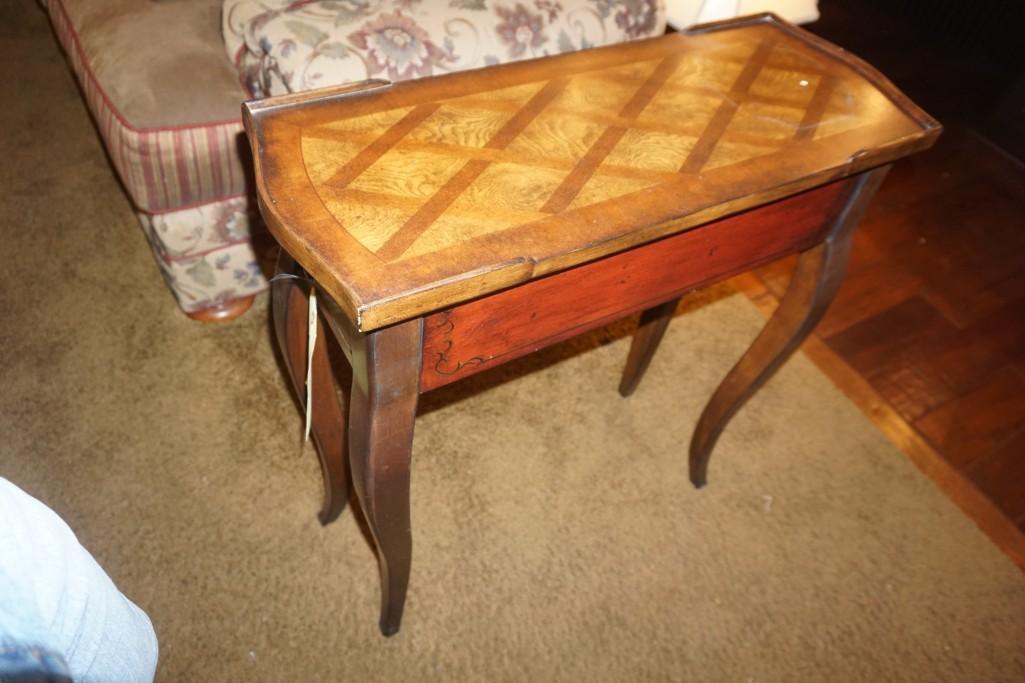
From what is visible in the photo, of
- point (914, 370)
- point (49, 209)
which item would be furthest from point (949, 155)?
point (49, 209)

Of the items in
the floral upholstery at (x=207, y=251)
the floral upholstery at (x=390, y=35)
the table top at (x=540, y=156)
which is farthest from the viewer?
the floral upholstery at (x=207, y=251)

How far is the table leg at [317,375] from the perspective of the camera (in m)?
0.80

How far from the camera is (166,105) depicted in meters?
1.10

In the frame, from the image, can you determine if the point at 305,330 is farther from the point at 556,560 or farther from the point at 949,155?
the point at 949,155

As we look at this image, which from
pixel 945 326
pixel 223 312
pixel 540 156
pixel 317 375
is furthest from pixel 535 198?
pixel 945 326

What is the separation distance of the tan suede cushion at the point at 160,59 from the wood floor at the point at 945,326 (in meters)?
1.22

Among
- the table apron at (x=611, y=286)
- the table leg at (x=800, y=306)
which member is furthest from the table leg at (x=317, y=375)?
the table leg at (x=800, y=306)

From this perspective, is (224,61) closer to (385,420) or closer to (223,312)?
(223,312)

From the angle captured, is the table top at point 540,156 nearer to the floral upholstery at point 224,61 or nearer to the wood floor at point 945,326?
the floral upholstery at point 224,61

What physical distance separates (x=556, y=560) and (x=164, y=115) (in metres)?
0.99

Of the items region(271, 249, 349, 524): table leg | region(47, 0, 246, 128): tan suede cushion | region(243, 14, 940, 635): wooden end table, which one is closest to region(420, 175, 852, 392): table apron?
region(243, 14, 940, 635): wooden end table

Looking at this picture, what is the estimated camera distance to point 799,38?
99 centimetres

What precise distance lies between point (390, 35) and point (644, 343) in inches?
27.2

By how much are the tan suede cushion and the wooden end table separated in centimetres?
52
